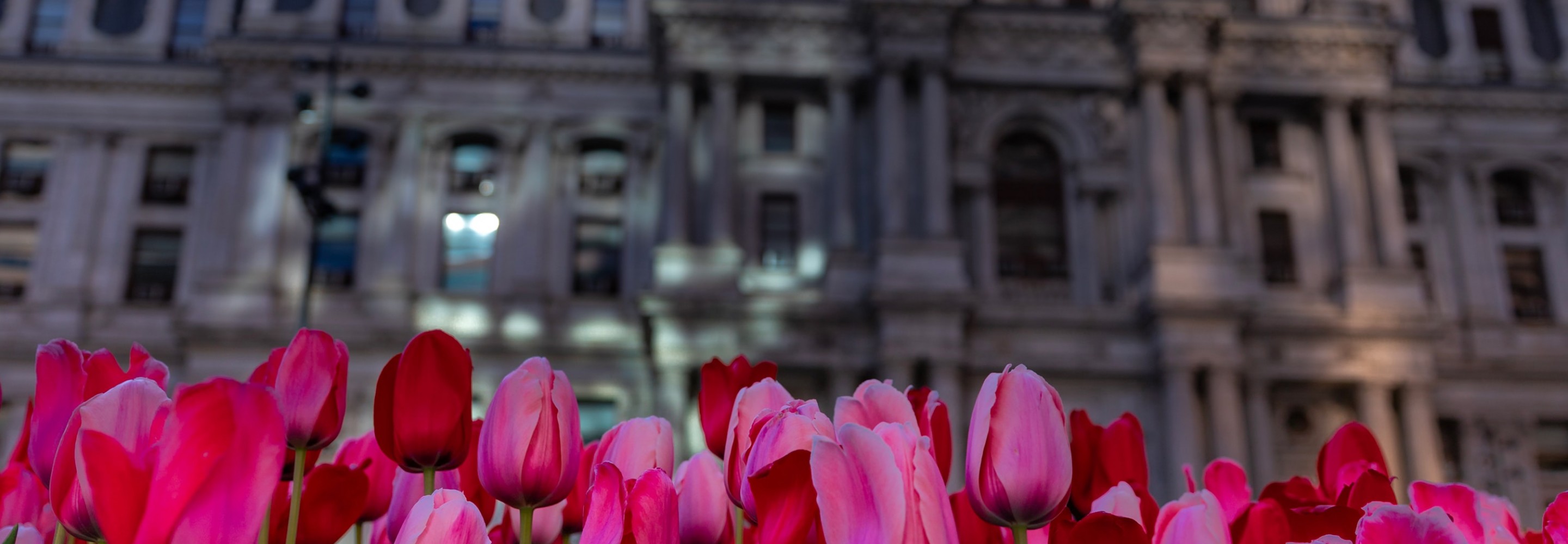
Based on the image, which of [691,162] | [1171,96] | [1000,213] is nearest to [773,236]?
[691,162]

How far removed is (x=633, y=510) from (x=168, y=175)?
99.5 feet

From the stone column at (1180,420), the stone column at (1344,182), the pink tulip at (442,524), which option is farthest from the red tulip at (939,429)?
the stone column at (1344,182)

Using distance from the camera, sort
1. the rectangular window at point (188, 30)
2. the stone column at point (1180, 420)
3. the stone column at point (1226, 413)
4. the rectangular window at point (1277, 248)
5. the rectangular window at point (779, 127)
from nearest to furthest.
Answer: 1. the stone column at point (1180, 420)
2. the stone column at point (1226, 413)
3. the rectangular window at point (1277, 248)
4. the rectangular window at point (779, 127)
5. the rectangular window at point (188, 30)

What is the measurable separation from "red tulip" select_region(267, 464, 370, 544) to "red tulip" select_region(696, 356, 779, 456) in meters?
0.55

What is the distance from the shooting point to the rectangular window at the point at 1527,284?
28484 millimetres

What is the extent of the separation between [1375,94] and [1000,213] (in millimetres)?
8544

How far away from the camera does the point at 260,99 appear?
25688mm

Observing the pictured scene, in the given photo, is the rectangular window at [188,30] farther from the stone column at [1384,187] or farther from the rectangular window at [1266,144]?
the stone column at [1384,187]

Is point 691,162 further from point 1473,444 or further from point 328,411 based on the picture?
point 328,411

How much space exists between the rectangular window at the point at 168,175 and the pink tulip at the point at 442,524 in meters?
29.8

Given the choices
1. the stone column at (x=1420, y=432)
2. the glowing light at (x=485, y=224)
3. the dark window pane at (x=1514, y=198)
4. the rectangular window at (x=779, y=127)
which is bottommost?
the stone column at (x=1420, y=432)

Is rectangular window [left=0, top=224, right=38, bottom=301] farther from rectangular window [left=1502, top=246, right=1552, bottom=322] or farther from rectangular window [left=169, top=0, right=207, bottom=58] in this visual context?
rectangular window [left=1502, top=246, right=1552, bottom=322]

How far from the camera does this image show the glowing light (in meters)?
26.2

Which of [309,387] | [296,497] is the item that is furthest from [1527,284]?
[296,497]
